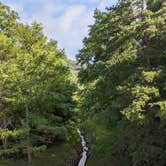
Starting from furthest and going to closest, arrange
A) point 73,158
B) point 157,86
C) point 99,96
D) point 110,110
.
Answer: point 73,158, point 99,96, point 110,110, point 157,86

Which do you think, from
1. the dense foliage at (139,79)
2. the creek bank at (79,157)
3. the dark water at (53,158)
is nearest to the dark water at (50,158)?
the dark water at (53,158)

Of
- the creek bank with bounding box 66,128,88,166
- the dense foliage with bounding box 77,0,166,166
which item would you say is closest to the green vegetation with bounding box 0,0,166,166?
the dense foliage with bounding box 77,0,166,166

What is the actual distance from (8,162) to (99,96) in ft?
25.6

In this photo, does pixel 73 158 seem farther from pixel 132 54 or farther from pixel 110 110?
pixel 132 54

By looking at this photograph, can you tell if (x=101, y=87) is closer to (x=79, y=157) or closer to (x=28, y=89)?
(x=28, y=89)

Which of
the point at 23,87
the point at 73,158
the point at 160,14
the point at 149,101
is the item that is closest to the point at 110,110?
the point at 149,101

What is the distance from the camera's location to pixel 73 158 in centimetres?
2634

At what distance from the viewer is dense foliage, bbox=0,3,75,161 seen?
75.8 feet

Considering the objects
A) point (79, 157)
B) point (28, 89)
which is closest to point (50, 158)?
point (79, 157)

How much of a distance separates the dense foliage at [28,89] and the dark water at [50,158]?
0.77m

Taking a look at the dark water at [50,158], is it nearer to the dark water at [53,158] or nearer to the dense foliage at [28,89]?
the dark water at [53,158]

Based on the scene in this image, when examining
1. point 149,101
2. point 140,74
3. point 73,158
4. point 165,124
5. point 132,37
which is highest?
point 132,37

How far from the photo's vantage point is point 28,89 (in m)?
23.3

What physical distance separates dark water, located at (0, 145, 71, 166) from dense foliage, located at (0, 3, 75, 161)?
2.54 feet
